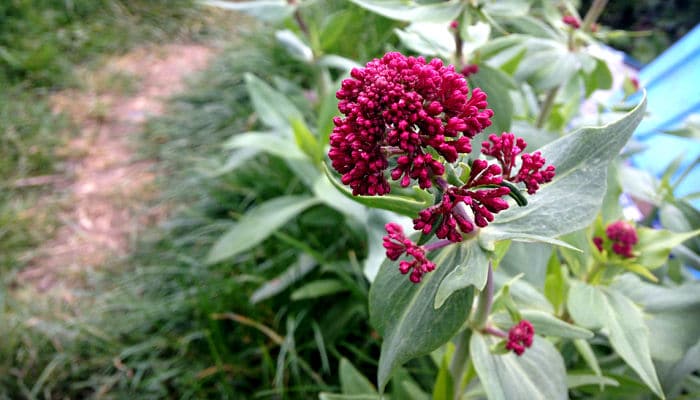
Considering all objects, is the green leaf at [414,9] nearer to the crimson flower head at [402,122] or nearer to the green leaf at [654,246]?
the crimson flower head at [402,122]

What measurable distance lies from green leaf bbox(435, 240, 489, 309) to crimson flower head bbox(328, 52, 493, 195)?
6.3 inches

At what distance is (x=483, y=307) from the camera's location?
1087mm

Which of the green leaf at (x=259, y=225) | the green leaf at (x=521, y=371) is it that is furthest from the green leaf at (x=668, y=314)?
the green leaf at (x=259, y=225)

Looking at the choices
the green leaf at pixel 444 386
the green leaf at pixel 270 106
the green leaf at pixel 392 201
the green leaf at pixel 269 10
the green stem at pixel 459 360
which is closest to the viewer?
the green leaf at pixel 392 201

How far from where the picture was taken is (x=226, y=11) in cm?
493

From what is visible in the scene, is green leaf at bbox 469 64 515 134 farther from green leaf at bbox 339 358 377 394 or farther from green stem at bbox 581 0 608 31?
green leaf at bbox 339 358 377 394

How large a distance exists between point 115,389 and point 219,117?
75.8 inches

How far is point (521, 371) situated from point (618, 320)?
0.92 feet

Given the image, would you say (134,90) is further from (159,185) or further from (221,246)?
(221,246)

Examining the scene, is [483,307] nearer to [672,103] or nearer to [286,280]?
[286,280]

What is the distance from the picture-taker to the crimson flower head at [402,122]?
2.54 feet

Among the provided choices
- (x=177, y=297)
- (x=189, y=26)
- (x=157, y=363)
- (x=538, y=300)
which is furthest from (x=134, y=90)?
(x=538, y=300)

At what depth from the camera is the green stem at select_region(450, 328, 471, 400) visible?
3.85 ft

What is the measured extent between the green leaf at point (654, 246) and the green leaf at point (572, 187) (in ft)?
1.63
